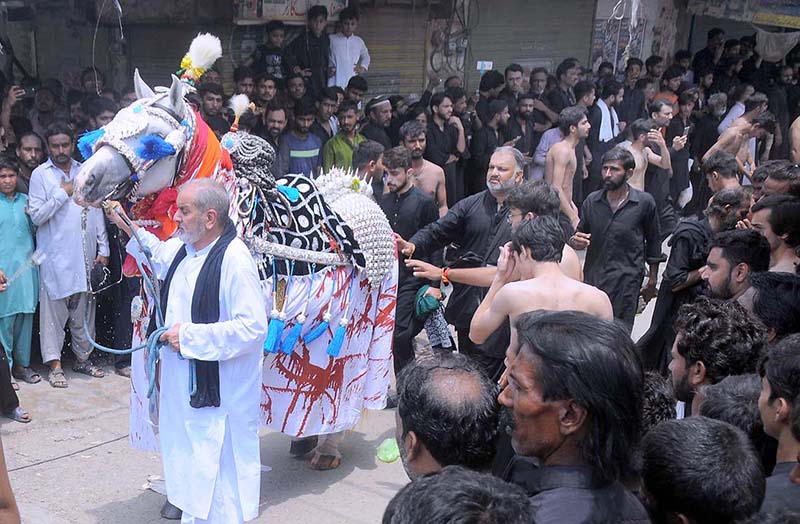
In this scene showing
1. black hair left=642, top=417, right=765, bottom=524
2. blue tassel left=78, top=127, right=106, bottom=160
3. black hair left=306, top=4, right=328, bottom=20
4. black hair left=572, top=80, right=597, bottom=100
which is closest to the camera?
black hair left=642, top=417, right=765, bottom=524

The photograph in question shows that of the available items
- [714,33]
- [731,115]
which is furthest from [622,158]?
[714,33]

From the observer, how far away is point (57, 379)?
6242 millimetres

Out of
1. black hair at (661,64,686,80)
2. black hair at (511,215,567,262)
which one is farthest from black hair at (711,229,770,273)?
black hair at (661,64,686,80)

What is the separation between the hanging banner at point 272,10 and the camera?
9.12 m

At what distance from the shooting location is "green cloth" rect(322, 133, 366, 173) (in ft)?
28.4

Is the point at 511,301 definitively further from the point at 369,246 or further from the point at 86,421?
the point at 86,421

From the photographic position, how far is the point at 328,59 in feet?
32.5

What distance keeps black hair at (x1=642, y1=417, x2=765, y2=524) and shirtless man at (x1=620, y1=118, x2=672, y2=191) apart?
642cm

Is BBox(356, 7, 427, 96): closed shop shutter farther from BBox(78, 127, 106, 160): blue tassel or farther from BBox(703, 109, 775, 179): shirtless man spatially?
BBox(78, 127, 106, 160): blue tassel

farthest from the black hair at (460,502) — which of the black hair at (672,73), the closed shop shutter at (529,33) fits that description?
the black hair at (672,73)

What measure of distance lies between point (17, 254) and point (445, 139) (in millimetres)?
4917

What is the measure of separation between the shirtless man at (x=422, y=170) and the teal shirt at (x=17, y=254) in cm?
277

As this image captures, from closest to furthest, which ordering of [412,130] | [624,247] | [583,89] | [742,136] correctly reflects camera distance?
[624,247] → [412,130] → [742,136] → [583,89]

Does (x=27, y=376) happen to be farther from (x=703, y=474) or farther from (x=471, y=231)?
(x=703, y=474)
